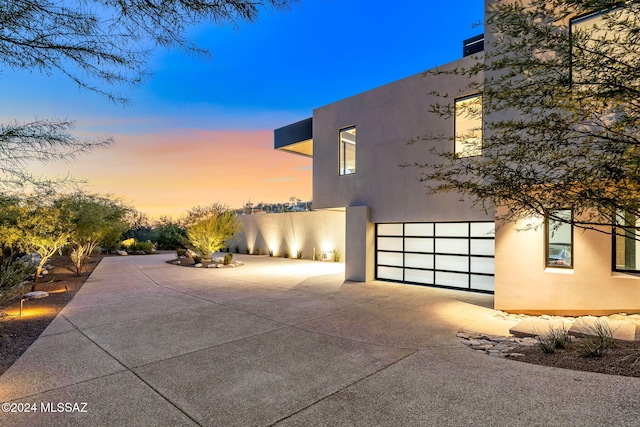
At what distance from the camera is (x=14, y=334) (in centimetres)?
527

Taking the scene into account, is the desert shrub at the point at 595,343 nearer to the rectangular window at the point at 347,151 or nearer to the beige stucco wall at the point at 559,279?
the beige stucco wall at the point at 559,279

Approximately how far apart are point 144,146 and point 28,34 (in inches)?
454

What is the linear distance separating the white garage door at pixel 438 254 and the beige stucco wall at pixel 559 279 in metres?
1.84

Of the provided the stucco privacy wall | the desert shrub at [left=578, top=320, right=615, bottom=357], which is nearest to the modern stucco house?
the desert shrub at [left=578, top=320, right=615, bottom=357]

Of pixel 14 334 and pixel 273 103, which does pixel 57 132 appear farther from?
pixel 273 103

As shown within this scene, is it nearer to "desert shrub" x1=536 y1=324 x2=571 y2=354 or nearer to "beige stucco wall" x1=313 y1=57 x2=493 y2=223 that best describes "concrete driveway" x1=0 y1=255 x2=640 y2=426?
"desert shrub" x1=536 y1=324 x2=571 y2=354

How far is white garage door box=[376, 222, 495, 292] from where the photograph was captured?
9180mm

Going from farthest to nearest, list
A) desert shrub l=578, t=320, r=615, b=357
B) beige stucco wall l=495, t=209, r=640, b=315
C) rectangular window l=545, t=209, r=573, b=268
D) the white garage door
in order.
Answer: the white garage door, rectangular window l=545, t=209, r=573, b=268, beige stucco wall l=495, t=209, r=640, b=315, desert shrub l=578, t=320, r=615, b=357

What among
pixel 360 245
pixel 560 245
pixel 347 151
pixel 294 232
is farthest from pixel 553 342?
pixel 294 232

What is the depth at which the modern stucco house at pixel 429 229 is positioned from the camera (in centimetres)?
615

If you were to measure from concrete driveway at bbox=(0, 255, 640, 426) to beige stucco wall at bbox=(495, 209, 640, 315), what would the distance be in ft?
3.12

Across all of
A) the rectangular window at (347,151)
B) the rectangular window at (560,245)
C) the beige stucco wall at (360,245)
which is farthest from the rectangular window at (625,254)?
the rectangular window at (347,151)

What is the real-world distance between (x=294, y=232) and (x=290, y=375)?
15.7 metres

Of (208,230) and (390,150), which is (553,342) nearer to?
(390,150)
